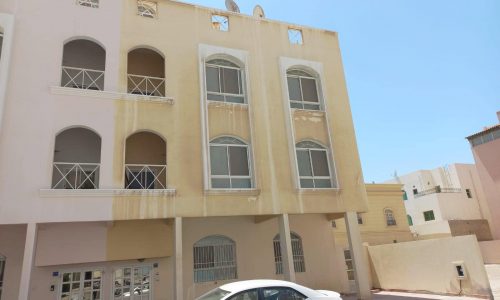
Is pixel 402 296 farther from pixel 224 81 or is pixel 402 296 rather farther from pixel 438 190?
pixel 438 190

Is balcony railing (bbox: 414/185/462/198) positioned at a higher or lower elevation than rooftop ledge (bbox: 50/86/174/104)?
lower

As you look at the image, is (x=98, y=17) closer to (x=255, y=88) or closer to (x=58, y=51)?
(x=58, y=51)

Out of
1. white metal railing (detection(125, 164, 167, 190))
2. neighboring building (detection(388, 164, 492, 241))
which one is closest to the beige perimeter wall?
white metal railing (detection(125, 164, 167, 190))

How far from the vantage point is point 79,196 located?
36.3ft

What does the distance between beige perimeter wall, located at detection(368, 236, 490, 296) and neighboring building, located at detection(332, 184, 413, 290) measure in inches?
318

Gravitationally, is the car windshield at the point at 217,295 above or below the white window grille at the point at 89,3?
below

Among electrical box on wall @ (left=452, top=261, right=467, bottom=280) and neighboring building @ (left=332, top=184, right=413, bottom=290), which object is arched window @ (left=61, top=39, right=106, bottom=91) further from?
neighboring building @ (left=332, top=184, right=413, bottom=290)

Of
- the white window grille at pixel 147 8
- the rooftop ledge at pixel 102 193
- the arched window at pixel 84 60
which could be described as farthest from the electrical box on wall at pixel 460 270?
the arched window at pixel 84 60

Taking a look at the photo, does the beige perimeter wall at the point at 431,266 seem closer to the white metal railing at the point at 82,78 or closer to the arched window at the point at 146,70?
the arched window at the point at 146,70

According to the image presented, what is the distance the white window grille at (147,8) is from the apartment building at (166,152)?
0.07 metres

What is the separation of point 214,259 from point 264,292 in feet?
28.3

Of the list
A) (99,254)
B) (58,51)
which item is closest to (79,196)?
(99,254)

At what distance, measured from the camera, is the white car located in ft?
22.1

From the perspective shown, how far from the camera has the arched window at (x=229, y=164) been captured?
1332cm
